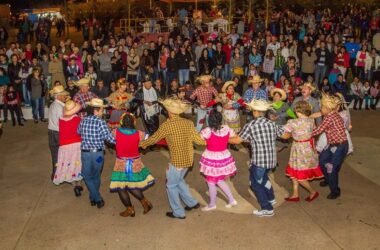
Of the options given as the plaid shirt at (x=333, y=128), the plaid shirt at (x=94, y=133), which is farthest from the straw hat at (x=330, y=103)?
the plaid shirt at (x=94, y=133)

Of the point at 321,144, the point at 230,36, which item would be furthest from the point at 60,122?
the point at 230,36

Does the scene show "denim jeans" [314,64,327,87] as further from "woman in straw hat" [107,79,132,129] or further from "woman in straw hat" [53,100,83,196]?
"woman in straw hat" [53,100,83,196]

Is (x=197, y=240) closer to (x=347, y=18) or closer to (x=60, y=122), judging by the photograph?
(x=60, y=122)

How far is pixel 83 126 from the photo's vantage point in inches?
274

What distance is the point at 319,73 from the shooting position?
51.3 ft

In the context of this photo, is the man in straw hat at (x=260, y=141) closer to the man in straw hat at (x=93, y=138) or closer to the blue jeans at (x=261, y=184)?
the blue jeans at (x=261, y=184)

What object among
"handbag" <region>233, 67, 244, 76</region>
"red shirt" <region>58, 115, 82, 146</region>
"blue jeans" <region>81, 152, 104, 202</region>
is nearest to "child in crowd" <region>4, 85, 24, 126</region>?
"red shirt" <region>58, 115, 82, 146</region>

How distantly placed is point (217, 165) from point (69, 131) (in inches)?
93.8

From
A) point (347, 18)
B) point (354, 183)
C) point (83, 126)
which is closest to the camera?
point (83, 126)

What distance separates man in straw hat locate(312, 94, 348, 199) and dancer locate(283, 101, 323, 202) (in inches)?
7.3

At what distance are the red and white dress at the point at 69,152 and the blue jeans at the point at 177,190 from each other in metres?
1.70

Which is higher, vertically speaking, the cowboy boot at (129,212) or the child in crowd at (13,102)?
the child in crowd at (13,102)

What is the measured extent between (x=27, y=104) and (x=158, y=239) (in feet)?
28.6

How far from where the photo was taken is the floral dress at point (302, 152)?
719cm
